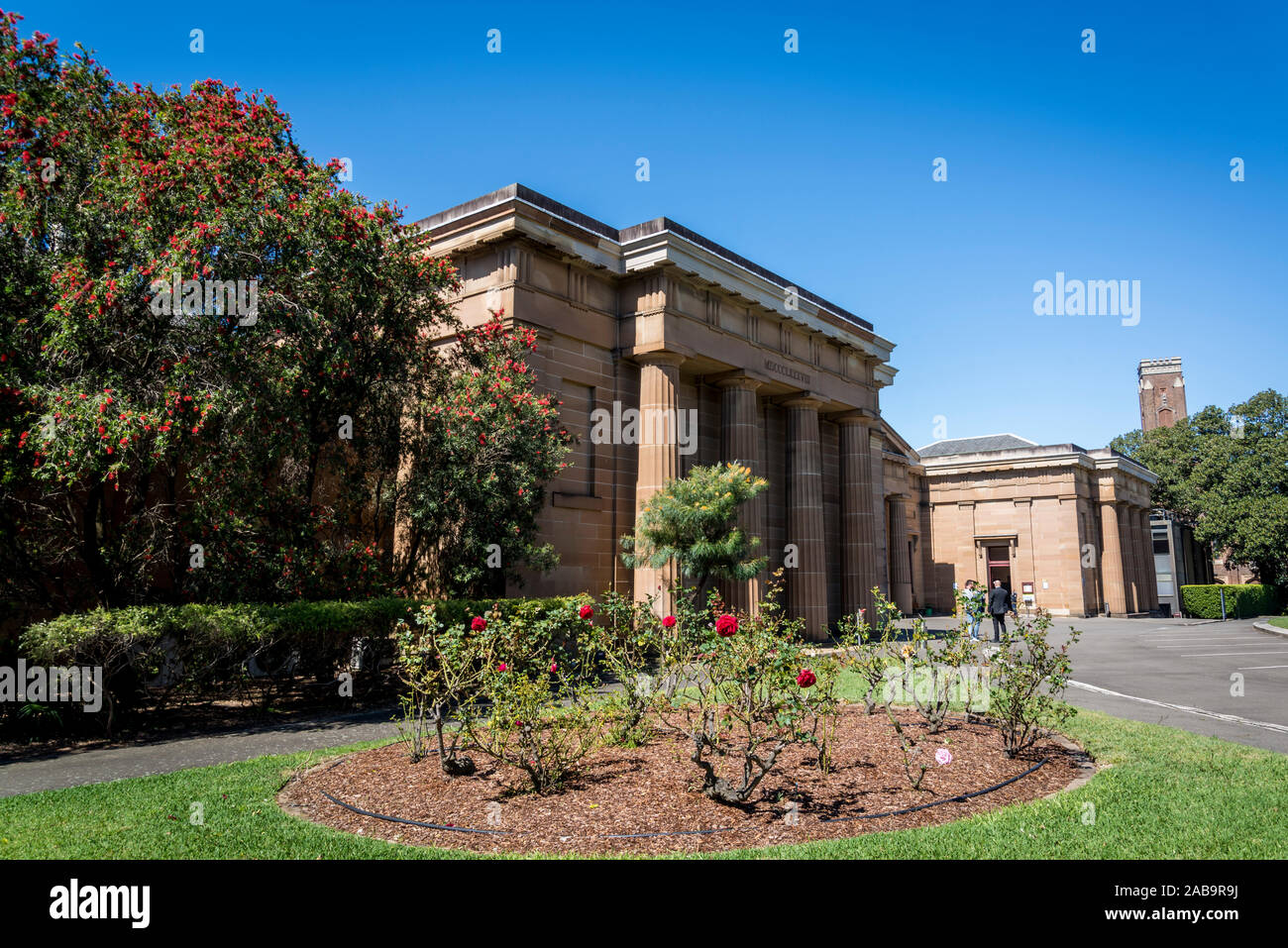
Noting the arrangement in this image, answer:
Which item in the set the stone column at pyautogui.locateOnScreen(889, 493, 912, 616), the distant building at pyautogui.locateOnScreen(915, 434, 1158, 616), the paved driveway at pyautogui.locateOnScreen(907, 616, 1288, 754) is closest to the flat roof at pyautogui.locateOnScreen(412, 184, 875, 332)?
the paved driveway at pyautogui.locateOnScreen(907, 616, 1288, 754)

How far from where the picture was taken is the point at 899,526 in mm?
43344

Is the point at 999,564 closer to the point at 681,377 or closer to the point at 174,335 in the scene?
the point at 681,377

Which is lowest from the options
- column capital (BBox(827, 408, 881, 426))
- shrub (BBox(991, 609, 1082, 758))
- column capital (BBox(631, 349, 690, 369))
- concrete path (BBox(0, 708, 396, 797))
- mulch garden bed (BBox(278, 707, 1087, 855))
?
concrete path (BBox(0, 708, 396, 797))

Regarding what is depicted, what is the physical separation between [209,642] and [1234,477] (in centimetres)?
5940

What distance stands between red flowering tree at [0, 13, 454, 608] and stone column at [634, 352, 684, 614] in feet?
24.0

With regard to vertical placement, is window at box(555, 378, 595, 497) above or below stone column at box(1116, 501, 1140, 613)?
above

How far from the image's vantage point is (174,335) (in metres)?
10.9

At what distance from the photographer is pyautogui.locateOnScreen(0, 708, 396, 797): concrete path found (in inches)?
307

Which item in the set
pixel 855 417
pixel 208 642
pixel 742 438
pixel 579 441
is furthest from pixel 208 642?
pixel 855 417

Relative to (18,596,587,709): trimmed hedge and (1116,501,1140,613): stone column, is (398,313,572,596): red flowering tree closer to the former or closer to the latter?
(18,596,587,709): trimmed hedge

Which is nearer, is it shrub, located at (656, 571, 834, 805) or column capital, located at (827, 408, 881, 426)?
shrub, located at (656, 571, 834, 805)

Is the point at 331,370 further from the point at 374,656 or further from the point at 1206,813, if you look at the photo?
the point at 1206,813
